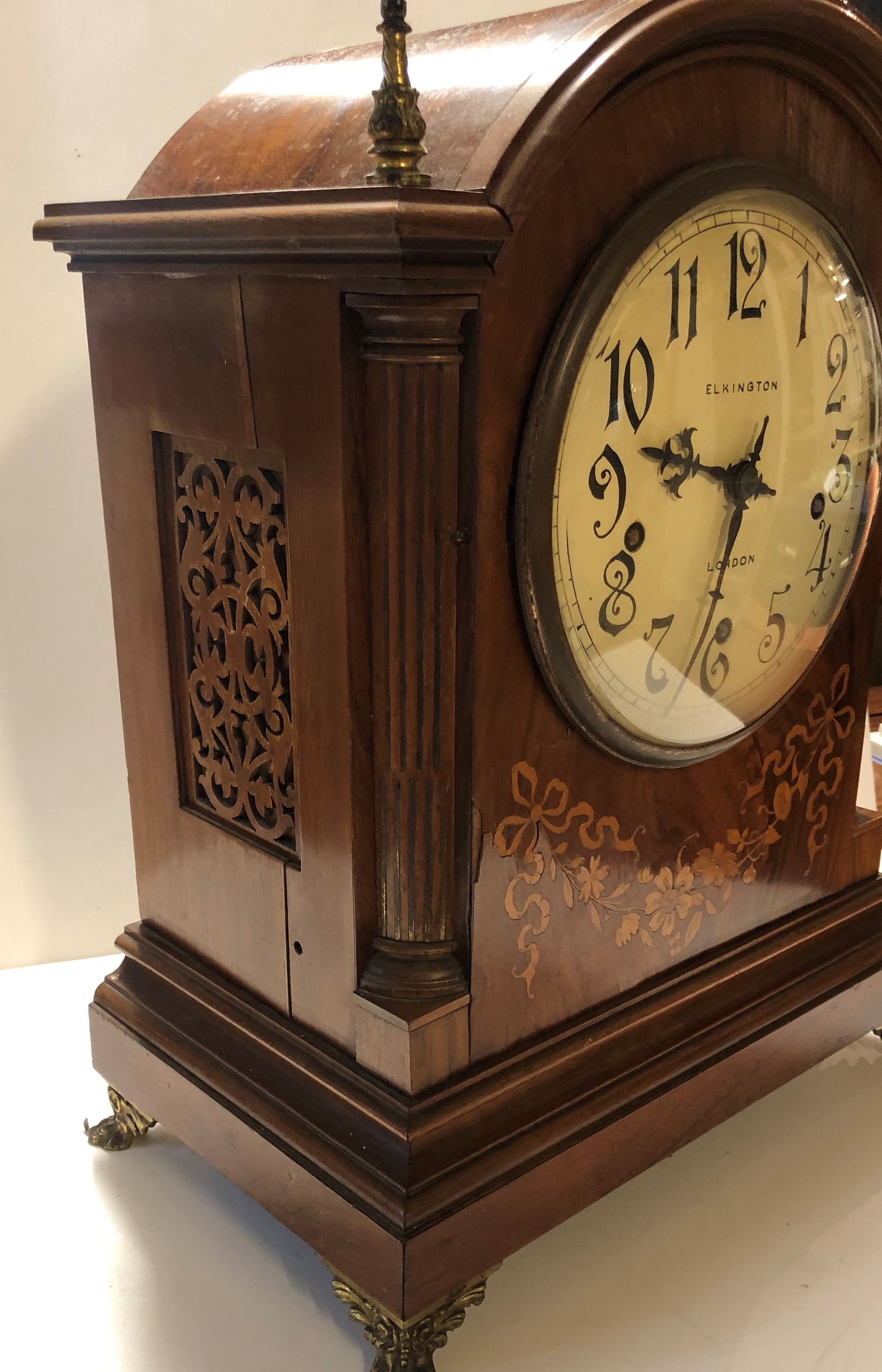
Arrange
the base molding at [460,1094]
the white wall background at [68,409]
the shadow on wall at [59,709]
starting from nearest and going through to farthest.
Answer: the base molding at [460,1094], the white wall background at [68,409], the shadow on wall at [59,709]

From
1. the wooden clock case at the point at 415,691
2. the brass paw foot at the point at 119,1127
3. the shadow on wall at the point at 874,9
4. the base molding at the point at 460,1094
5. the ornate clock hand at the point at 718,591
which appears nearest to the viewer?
the wooden clock case at the point at 415,691

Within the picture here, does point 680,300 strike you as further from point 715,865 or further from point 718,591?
point 715,865

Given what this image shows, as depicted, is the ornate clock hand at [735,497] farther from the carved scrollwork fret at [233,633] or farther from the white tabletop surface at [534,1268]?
the white tabletop surface at [534,1268]

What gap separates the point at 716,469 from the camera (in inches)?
38.4

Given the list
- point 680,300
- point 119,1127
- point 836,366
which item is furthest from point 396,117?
point 119,1127

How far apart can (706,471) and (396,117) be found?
38 centimetres

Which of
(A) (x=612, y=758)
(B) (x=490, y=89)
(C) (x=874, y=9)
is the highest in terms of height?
(C) (x=874, y=9)

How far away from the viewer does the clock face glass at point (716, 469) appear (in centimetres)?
88

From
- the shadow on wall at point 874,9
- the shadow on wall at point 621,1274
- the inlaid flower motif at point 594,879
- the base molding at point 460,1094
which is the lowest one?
the shadow on wall at point 621,1274

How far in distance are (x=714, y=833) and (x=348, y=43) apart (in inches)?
40.2

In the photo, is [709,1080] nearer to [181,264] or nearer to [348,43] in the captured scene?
[181,264]

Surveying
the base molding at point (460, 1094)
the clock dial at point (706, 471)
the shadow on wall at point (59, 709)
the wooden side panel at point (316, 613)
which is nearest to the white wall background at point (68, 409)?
the shadow on wall at point (59, 709)

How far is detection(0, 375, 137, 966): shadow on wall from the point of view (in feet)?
4.85

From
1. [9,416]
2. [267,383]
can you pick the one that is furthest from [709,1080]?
[9,416]
